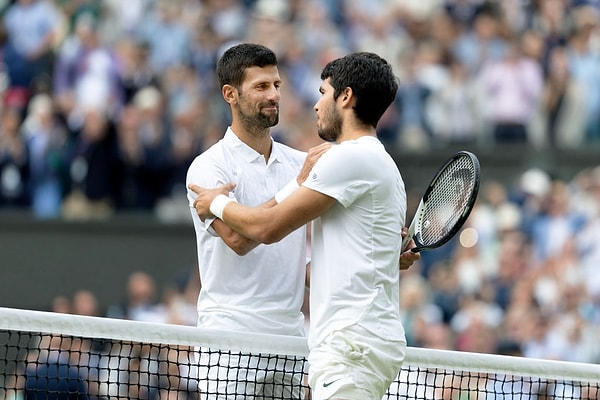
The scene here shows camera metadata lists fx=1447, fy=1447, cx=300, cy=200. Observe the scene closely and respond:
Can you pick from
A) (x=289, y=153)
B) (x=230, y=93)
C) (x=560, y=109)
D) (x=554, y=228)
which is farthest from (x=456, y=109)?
(x=230, y=93)

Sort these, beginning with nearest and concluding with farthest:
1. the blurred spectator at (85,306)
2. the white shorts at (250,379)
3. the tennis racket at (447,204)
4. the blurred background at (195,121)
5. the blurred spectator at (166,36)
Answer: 1. the tennis racket at (447,204)
2. the white shorts at (250,379)
3. the blurred spectator at (85,306)
4. the blurred background at (195,121)
5. the blurred spectator at (166,36)

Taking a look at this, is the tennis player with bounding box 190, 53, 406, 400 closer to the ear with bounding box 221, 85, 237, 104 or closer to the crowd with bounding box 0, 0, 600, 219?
the ear with bounding box 221, 85, 237, 104

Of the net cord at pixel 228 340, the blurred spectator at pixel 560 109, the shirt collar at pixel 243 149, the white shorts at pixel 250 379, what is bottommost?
the white shorts at pixel 250 379

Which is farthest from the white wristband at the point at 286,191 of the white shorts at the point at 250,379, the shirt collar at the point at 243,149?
the white shorts at the point at 250,379

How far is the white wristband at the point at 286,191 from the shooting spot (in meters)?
6.91

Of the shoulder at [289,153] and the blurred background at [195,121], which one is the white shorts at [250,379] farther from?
the blurred background at [195,121]

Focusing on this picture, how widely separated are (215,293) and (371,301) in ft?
3.57

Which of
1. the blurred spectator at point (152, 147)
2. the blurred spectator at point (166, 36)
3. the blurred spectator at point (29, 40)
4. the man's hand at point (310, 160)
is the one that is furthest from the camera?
the blurred spectator at point (29, 40)

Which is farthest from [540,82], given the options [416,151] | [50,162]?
[50,162]

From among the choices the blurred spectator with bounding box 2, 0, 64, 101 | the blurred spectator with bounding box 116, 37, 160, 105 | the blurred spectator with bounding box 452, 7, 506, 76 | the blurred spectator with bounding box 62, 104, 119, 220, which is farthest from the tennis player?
the blurred spectator with bounding box 2, 0, 64, 101

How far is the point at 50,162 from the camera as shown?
1750 centimetres

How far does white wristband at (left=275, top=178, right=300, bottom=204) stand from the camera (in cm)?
691

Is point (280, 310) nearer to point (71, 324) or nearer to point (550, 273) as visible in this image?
point (71, 324)

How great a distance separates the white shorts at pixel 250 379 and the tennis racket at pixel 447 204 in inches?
37.2
